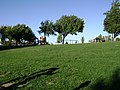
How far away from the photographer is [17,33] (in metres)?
110

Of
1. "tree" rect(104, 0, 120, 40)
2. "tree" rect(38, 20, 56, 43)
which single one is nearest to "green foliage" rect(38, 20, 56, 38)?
"tree" rect(38, 20, 56, 43)

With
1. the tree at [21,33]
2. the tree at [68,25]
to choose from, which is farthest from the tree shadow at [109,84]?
the tree at [68,25]

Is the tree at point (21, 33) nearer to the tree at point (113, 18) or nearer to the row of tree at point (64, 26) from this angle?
the row of tree at point (64, 26)

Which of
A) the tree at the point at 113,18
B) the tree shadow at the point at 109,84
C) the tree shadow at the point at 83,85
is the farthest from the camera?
the tree at the point at 113,18

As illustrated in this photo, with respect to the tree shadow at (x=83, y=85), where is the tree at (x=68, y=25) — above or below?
above

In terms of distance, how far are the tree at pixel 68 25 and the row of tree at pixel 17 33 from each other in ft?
42.6

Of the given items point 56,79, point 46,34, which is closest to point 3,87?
point 56,79

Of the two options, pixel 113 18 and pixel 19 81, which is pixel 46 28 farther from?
pixel 19 81

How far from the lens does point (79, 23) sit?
116m

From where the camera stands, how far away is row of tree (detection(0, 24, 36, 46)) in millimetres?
108575

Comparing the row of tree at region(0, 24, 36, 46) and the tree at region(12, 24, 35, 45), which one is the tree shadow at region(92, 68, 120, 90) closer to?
the row of tree at region(0, 24, 36, 46)

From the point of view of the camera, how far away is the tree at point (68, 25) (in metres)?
115

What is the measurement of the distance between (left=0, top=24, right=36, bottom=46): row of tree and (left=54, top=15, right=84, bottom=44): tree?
42.6 feet

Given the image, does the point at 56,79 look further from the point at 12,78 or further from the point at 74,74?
the point at 12,78
